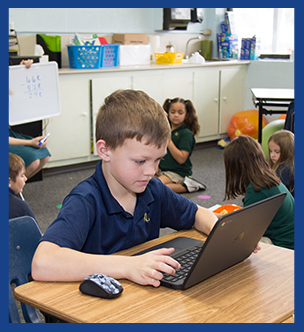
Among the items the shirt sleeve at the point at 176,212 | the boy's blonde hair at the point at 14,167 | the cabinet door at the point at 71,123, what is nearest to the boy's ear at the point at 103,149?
the shirt sleeve at the point at 176,212

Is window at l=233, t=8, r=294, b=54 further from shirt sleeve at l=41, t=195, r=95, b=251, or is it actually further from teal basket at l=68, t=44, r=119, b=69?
shirt sleeve at l=41, t=195, r=95, b=251

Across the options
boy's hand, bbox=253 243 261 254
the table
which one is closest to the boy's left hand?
boy's hand, bbox=253 243 261 254

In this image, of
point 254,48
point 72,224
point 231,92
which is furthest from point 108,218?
point 254,48

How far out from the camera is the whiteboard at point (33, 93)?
119 inches

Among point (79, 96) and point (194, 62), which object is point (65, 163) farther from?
point (194, 62)

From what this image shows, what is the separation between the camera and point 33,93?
123 inches

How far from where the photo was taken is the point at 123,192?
1.15m

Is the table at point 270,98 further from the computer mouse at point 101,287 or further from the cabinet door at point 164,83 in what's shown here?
the computer mouse at point 101,287

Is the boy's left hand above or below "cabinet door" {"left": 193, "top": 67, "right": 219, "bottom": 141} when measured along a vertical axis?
below

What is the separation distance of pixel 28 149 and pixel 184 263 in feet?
7.87

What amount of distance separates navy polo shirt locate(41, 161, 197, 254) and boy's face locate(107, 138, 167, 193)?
0.09 m

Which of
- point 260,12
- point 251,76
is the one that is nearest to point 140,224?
point 251,76

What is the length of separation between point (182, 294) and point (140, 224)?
0.33 meters

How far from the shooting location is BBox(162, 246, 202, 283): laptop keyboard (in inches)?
35.3
